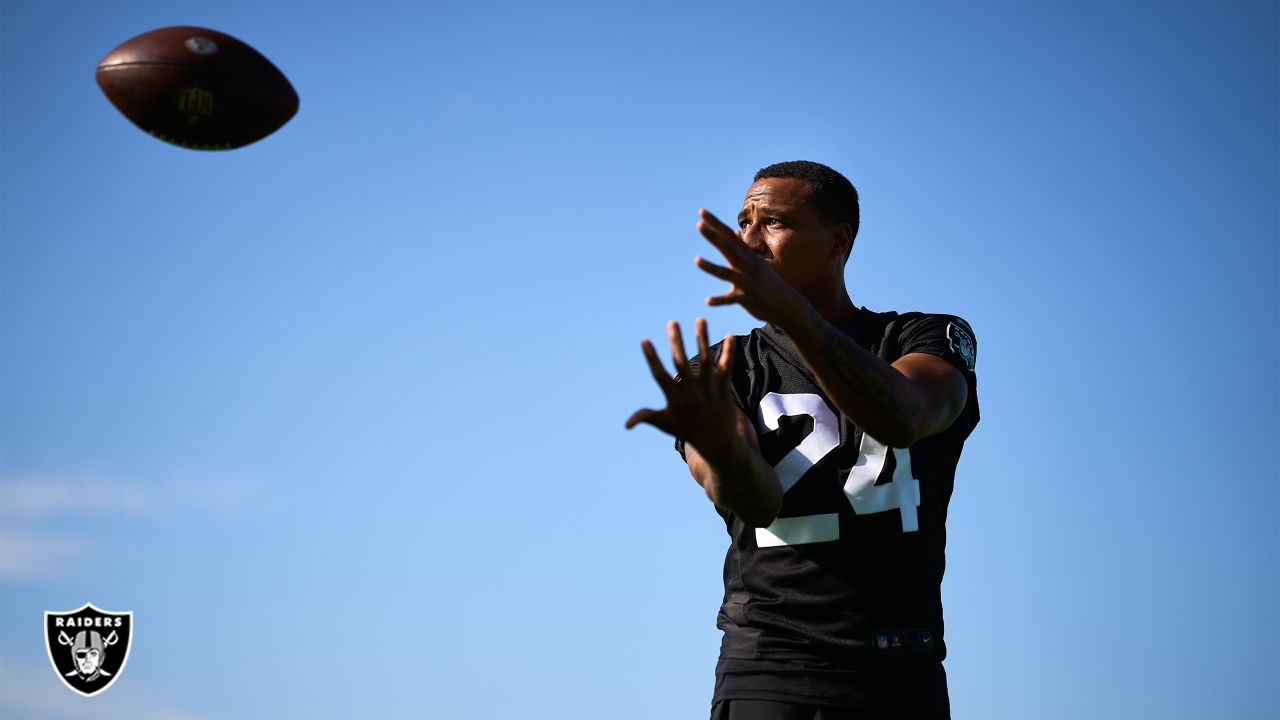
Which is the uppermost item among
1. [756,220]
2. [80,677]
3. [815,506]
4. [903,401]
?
[756,220]

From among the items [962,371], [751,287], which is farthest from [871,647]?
[751,287]

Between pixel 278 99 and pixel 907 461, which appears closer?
pixel 907 461

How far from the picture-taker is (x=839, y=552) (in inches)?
161

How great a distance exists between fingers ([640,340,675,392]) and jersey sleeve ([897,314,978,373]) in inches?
54.0

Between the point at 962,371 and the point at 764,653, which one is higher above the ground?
the point at 962,371

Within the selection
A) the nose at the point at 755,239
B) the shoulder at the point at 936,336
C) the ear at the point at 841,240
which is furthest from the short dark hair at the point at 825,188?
the shoulder at the point at 936,336

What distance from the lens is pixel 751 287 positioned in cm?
331

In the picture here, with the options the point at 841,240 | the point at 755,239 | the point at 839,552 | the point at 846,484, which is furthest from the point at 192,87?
the point at 839,552

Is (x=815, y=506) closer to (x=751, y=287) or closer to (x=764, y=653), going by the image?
(x=764, y=653)

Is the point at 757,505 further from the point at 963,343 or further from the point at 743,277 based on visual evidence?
the point at 963,343

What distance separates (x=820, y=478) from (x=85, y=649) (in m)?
9.45

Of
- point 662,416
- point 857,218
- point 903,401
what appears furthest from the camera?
point 857,218

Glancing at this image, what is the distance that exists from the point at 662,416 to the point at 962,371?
1.50m

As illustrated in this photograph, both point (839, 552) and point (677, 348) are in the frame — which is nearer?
point (677, 348)
